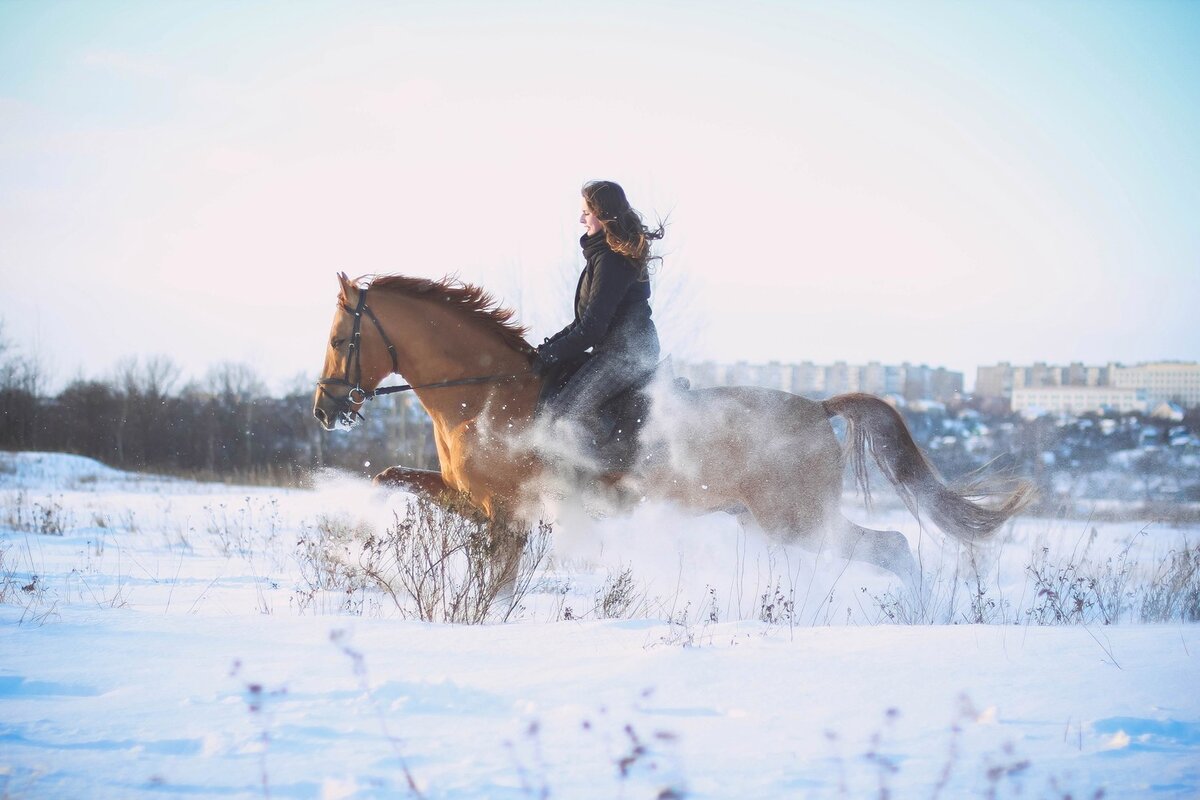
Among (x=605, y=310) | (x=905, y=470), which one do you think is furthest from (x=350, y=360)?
(x=905, y=470)

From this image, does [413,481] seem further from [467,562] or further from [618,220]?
[618,220]

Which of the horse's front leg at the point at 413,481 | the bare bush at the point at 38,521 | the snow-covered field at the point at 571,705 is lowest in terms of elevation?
the bare bush at the point at 38,521

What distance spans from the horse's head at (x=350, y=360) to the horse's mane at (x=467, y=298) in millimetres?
239

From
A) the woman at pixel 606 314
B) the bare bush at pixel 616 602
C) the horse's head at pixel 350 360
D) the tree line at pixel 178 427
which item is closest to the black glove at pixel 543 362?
the woman at pixel 606 314

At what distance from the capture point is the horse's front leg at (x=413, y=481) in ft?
19.8

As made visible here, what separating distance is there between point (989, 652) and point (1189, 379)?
2518 inches

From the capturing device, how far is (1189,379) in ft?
180

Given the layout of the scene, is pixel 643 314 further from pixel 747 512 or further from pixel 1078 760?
pixel 1078 760

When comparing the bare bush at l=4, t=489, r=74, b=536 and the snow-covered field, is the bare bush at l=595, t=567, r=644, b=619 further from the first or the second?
the bare bush at l=4, t=489, r=74, b=536

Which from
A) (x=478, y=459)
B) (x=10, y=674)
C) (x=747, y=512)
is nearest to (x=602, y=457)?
(x=478, y=459)

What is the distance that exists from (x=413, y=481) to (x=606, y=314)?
1965 mm

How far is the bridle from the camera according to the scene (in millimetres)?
5766

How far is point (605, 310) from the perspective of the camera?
5602 millimetres

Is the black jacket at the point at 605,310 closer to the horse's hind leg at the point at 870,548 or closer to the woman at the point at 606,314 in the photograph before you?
the woman at the point at 606,314
